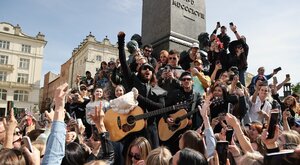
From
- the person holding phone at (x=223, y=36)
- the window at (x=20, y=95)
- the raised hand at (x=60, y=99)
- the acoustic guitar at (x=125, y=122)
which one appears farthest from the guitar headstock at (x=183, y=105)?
the window at (x=20, y=95)

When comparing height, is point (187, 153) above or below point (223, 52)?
below

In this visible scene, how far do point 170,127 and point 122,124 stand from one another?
881mm

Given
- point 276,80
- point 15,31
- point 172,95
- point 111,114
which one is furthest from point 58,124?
point 15,31

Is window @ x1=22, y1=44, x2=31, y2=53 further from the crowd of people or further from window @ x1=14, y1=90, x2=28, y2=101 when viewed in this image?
the crowd of people

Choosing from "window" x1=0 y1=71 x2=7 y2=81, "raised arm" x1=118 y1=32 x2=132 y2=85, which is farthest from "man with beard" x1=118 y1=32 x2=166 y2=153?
"window" x1=0 y1=71 x2=7 y2=81

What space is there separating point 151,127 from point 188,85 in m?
1.12

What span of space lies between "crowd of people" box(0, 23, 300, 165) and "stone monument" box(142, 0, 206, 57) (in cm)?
47

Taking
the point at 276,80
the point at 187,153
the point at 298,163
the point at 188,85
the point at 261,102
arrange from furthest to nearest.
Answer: the point at 276,80, the point at 261,102, the point at 188,85, the point at 187,153, the point at 298,163

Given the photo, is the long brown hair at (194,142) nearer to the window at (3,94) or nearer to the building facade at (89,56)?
the building facade at (89,56)

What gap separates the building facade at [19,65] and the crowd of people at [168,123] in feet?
189

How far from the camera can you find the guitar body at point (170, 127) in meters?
4.81

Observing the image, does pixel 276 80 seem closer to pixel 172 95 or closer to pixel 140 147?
pixel 172 95

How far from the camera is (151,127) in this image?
4.63 metres

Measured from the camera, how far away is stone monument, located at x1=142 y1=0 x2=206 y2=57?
846cm
